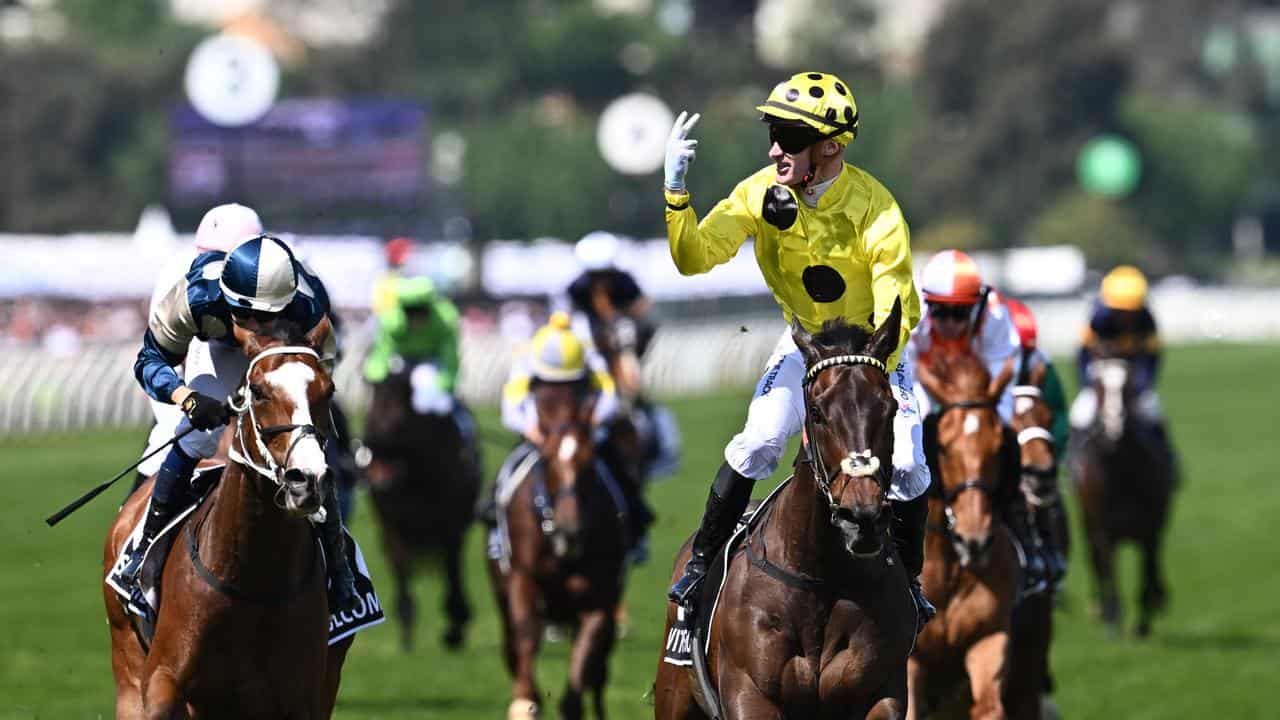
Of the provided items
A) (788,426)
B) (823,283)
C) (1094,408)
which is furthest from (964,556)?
(1094,408)

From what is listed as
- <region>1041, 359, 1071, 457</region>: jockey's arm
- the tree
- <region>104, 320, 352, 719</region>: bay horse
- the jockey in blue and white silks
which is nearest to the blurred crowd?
<region>1041, 359, 1071, 457</region>: jockey's arm

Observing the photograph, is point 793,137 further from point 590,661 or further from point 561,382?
point 561,382

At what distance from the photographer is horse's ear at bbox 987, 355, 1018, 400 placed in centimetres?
962

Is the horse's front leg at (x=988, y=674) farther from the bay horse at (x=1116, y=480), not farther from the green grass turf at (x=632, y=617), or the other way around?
the bay horse at (x=1116, y=480)

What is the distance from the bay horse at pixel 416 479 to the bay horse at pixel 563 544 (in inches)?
149

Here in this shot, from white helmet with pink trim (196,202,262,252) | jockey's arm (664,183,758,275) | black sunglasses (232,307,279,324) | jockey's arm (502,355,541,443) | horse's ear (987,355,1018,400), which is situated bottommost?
jockey's arm (502,355,541,443)

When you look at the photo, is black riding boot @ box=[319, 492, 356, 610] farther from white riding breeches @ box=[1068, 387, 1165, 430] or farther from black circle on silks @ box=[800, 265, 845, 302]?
white riding breeches @ box=[1068, 387, 1165, 430]

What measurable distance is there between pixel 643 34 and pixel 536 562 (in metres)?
70.1

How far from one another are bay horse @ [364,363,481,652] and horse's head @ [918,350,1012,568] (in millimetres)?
7679

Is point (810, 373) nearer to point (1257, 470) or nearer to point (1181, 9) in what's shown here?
→ point (1257, 470)

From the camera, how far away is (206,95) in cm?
3419

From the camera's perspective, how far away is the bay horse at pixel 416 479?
1686 centimetres

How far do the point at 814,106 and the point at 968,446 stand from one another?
2572 mm

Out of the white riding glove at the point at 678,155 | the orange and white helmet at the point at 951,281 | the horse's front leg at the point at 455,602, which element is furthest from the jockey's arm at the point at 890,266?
the horse's front leg at the point at 455,602
